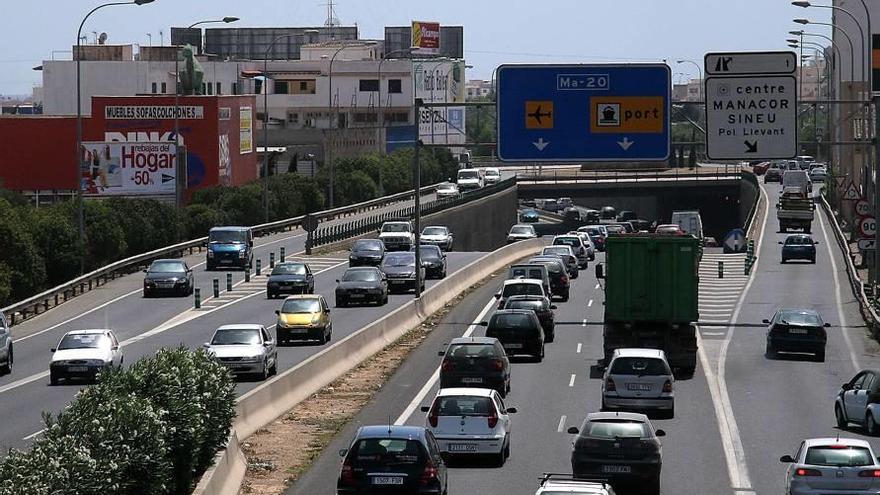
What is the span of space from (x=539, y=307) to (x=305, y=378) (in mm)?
13304

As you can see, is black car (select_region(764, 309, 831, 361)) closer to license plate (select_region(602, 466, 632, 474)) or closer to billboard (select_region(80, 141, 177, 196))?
license plate (select_region(602, 466, 632, 474))

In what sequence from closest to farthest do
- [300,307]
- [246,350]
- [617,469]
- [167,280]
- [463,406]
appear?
[617,469]
[463,406]
[246,350]
[300,307]
[167,280]

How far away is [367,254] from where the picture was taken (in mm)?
69250

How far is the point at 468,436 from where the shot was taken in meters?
25.9

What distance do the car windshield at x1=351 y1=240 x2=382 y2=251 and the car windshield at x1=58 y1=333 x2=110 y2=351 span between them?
32088mm

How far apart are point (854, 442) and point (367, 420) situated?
11.6m

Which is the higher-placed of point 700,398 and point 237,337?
point 237,337

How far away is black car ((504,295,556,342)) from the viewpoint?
152ft

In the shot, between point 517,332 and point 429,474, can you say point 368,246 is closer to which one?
point 517,332

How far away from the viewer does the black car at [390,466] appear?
2056cm

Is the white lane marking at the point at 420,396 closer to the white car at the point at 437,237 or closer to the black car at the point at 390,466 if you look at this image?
the black car at the point at 390,466

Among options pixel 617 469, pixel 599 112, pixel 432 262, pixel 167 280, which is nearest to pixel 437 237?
pixel 432 262

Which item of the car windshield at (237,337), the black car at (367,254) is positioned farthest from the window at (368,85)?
the car windshield at (237,337)

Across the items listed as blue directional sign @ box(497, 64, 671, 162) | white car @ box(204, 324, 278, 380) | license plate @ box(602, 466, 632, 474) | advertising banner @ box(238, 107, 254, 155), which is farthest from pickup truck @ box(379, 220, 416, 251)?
license plate @ box(602, 466, 632, 474)
